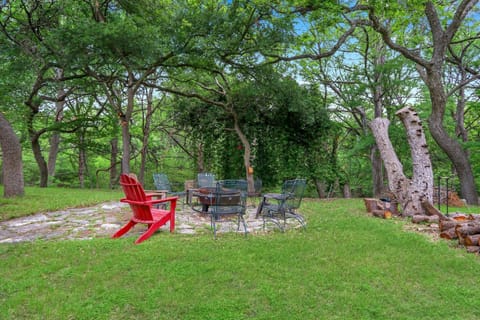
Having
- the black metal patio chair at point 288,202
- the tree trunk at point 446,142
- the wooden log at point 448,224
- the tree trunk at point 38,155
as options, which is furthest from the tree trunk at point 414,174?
the tree trunk at point 38,155

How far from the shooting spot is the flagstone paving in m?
4.55

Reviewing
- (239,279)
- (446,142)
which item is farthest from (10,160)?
(446,142)

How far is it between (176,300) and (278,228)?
2830 millimetres

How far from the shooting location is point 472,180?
30.7 ft

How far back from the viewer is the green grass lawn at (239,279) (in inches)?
95.0

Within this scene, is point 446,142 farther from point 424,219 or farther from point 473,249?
point 473,249

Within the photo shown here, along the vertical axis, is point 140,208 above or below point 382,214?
above

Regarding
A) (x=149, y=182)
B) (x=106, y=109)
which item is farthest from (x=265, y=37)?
(x=149, y=182)

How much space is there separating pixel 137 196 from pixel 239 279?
2.13m

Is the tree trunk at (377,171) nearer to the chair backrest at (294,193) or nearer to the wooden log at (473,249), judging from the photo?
the chair backrest at (294,193)

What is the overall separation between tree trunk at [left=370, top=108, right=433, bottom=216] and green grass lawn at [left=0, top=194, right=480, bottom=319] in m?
2.02

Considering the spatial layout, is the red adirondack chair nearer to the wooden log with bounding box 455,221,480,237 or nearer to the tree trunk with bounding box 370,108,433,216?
the wooden log with bounding box 455,221,480,237

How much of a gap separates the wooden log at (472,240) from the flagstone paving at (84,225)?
289 cm

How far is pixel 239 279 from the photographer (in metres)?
2.95
